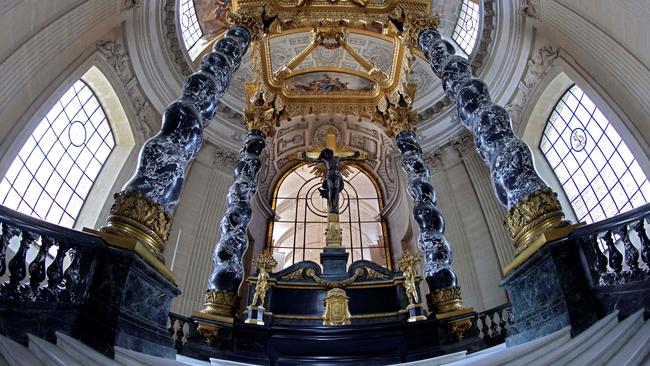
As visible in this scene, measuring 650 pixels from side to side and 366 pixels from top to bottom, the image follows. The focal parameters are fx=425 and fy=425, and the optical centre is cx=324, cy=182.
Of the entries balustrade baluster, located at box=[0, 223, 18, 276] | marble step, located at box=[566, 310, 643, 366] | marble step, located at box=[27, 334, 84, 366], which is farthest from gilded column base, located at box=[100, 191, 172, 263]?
marble step, located at box=[566, 310, 643, 366]

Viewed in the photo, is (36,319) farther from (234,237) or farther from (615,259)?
(234,237)

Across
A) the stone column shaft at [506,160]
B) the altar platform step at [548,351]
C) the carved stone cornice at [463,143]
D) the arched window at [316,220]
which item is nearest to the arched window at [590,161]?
the carved stone cornice at [463,143]

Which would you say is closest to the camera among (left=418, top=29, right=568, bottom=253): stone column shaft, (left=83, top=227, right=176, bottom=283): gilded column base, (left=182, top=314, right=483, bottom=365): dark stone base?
(left=83, top=227, right=176, bottom=283): gilded column base

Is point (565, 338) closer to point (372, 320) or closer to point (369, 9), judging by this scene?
point (372, 320)

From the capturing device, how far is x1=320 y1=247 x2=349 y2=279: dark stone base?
779 centimetres

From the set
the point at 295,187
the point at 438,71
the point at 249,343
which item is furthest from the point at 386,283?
the point at 295,187

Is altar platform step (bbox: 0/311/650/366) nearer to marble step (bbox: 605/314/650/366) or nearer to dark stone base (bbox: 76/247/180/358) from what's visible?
marble step (bbox: 605/314/650/366)

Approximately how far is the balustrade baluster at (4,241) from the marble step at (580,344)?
333 centimetres

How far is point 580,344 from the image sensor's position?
2.65 m

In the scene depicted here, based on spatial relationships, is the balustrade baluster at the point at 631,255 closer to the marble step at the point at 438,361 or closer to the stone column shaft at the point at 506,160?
the stone column shaft at the point at 506,160

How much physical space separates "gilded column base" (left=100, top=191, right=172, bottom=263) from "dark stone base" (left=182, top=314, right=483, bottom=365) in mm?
2066

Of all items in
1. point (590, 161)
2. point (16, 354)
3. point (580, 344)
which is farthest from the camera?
point (590, 161)

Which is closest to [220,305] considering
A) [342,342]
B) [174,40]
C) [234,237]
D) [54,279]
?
[234,237]

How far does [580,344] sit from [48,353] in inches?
123
